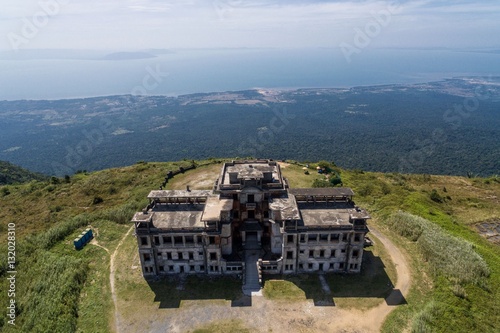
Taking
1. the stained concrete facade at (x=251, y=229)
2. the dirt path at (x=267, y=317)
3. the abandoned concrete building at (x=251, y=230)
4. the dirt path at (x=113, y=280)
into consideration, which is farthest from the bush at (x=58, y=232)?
the dirt path at (x=267, y=317)

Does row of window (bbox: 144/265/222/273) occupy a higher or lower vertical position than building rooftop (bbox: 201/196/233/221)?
lower

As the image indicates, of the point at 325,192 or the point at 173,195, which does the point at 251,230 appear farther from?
the point at 173,195

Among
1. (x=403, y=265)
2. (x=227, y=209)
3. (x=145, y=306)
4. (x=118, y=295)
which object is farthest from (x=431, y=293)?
(x=118, y=295)

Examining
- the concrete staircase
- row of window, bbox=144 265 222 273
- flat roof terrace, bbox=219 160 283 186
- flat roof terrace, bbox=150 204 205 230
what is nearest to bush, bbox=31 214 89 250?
flat roof terrace, bbox=150 204 205 230

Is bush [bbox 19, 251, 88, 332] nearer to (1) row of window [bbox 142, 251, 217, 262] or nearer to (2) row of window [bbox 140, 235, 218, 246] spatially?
(1) row of window [bbox 142, 251, 217, 262]

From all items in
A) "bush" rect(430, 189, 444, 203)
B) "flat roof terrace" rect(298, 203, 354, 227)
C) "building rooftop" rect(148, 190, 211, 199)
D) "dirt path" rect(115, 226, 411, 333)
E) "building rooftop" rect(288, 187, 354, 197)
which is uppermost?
"building rooftop" rect(148, 190, 211, 199)

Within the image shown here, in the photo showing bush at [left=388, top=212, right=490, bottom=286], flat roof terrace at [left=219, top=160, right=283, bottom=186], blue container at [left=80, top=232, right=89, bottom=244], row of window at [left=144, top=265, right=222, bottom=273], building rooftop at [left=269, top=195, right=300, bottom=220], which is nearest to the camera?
building rooftop at [left=269, top=195, right=300, bottom=220]

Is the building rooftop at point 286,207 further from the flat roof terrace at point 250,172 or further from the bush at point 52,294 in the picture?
the bush at point 52,294
